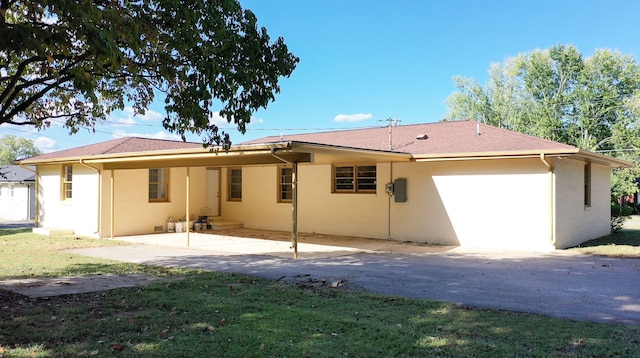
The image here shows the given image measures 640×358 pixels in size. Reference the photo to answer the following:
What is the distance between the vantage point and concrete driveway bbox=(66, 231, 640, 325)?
6965 millimetres

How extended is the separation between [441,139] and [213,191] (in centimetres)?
924

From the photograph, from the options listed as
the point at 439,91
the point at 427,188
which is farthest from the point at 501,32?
the point at 427,188

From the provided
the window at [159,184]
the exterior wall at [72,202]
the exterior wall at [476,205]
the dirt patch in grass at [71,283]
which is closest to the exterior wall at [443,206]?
the exterior wall at [476,205]

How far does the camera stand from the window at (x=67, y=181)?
18188mm

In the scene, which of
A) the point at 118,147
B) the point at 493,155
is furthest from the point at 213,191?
the point at 493,155

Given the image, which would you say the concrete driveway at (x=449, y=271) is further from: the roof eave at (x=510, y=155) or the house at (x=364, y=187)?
the roof eave at (x=510, y=155)

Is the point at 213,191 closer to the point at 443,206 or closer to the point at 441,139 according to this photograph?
the point at 441,139

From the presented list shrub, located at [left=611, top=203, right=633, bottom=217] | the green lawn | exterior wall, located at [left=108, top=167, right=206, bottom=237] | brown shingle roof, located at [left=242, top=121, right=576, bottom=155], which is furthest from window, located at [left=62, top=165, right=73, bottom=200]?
shrub, located at [left=611, top=203, right=633, bottom=217]

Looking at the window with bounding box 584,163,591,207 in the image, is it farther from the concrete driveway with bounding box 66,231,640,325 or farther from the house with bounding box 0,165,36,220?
the house with bounding box 0,165,36,220

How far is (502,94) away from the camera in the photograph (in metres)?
43.9

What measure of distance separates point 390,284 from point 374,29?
78.2 ft

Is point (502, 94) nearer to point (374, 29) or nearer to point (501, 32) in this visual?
point (501, 32)

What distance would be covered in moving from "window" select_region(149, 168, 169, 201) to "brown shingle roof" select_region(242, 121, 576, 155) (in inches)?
185

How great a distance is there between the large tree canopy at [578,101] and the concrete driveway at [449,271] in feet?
75.4
